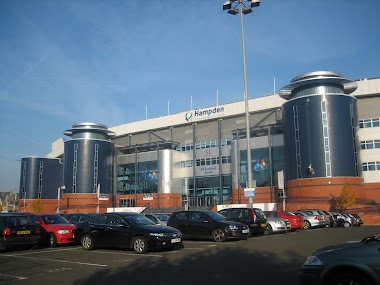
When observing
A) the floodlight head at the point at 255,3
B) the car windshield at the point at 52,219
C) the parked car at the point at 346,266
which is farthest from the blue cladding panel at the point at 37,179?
the parked car at the point at 346,266

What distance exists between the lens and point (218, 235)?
56.5ft

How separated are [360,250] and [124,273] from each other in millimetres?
5996

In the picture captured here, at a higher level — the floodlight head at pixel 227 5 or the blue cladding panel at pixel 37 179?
the floodlight head at pixel 227 5

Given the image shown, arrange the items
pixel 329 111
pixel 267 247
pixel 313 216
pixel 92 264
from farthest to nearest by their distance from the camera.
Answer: pixel 329 111 < pixel 313 216 < pixel 267 247 < pixel 92 264

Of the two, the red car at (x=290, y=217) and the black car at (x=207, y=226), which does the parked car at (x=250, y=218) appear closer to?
the black car at (x=207, y=226)

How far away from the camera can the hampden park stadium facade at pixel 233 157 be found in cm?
4838

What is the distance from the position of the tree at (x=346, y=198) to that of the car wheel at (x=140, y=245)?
37069mm

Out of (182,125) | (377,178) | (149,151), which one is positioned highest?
(182,125)

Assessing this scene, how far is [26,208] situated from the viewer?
8512cm

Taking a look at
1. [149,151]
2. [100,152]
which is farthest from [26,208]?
[149,151]

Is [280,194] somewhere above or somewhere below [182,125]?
below

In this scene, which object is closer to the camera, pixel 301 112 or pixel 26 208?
pixel 301 112

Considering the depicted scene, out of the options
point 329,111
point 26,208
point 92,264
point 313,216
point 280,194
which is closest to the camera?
point 92,264

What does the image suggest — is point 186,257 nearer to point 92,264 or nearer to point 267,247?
point 92,264
